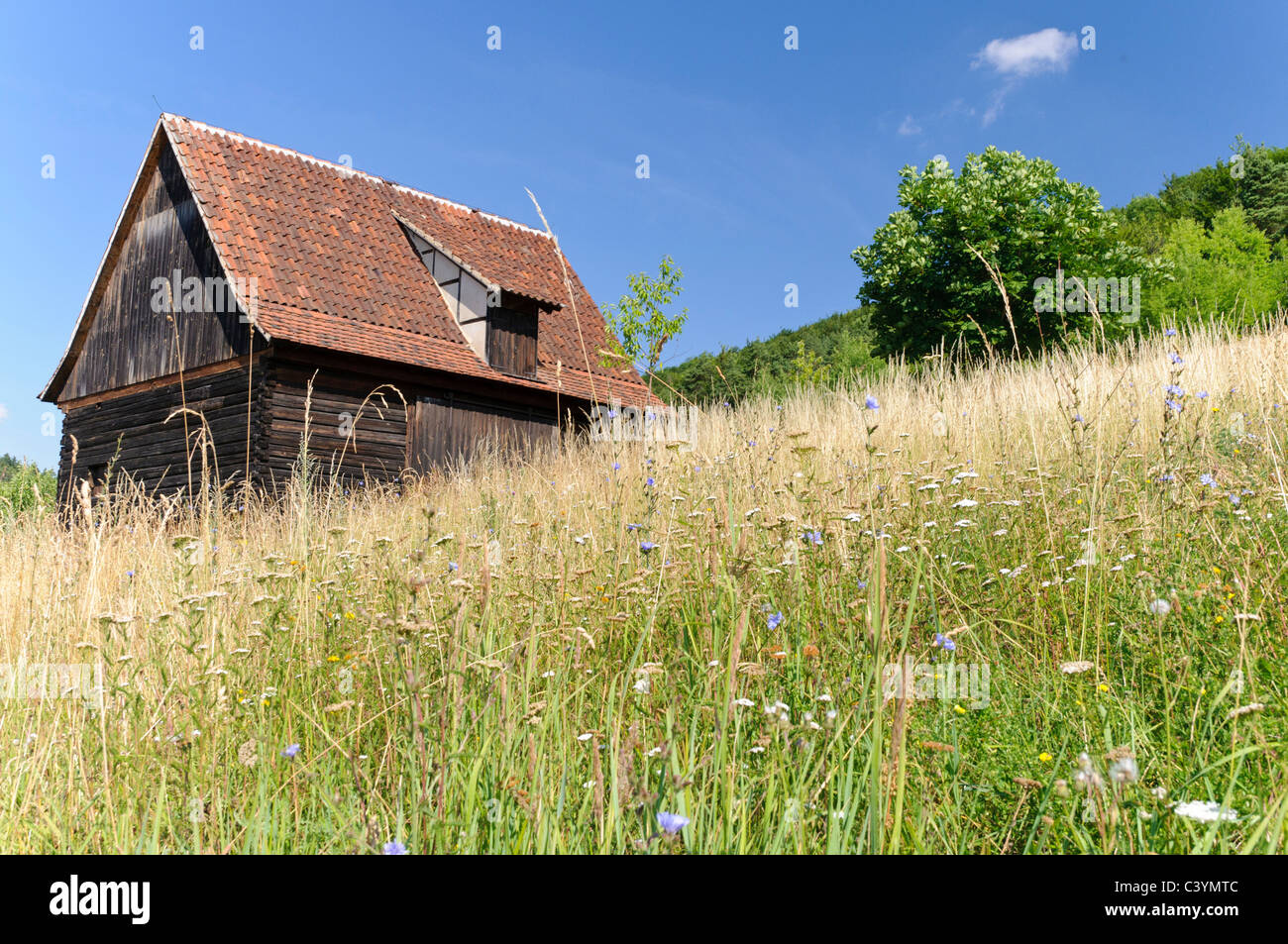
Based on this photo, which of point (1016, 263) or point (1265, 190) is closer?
point (1016, 263)

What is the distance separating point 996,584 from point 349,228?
698 inches

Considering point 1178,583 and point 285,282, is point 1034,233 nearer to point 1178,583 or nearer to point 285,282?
point 285,282

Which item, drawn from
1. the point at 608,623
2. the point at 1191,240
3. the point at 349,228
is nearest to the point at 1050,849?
the point at 608,623

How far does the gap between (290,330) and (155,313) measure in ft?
18.4

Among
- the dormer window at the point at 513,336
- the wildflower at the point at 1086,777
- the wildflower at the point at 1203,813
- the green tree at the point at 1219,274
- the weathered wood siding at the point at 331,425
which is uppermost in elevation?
the green tree at the point at 1219,274

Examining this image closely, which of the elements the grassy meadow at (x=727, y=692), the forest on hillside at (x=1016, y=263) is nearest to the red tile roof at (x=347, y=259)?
the forest on hillside at (x=1016, y=263)

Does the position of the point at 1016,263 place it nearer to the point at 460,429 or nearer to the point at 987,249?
the point at 987,249

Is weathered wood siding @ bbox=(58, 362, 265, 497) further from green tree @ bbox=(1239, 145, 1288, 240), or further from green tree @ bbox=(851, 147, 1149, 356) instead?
green tree @ bbox=(1239, 145, 1288, 240)

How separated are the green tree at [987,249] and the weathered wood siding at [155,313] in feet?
70.4

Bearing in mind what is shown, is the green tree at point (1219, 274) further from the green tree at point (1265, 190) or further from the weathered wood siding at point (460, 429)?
the weathered wood siding at point (460, 429)

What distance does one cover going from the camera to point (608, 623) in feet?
9.09

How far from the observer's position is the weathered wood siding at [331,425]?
1452 cm

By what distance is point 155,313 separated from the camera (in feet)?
55.6

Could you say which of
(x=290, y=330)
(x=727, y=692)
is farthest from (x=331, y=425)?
(x=727, y=692)
